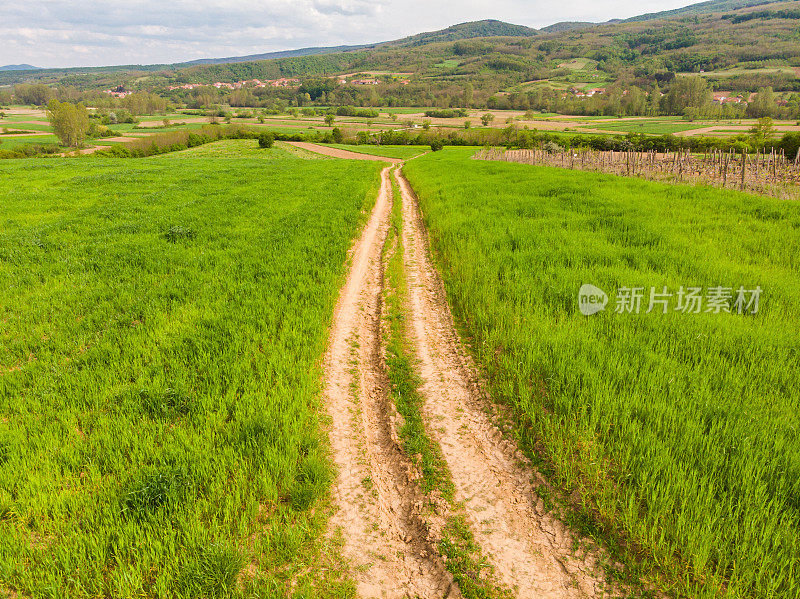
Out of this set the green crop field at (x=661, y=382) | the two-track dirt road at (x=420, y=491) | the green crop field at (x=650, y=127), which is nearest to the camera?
the green crop field at (x=661, y=382)

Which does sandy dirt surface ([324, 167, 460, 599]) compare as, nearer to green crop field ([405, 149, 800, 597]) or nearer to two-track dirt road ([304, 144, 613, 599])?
two-track dirt road ([304, 144, 613, 599])

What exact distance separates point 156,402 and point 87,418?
32.8 inches

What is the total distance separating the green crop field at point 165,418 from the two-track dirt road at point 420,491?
378 millimetres

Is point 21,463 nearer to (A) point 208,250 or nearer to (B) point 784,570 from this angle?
(B) point 784,570

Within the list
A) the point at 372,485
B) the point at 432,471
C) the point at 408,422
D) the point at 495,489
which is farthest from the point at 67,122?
the point at 495,489

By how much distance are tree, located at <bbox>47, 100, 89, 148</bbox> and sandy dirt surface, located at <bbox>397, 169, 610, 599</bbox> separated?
115m

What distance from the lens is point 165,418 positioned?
205 inches

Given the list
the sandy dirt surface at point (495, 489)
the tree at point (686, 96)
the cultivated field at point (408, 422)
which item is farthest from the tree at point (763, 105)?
the sandy dirt surface at point (495, 489)

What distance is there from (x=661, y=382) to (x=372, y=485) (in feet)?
14.0

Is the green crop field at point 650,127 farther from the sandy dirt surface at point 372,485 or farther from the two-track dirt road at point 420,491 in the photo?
the sandy dirt surface at point 372,485

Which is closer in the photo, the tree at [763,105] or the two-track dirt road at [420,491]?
the two-track dirt road at [420,491]

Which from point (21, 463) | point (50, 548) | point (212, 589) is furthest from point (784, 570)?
point (21, 463)

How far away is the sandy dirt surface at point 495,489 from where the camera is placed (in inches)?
139

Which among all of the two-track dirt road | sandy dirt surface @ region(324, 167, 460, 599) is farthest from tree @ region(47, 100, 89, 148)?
the two-track dirt road
